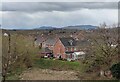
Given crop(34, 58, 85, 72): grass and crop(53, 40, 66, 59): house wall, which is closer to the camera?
crop(34, 58, 85, 72): grass

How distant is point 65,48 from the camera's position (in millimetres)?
38219

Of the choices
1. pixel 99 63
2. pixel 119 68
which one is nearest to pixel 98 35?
pixel 99 63

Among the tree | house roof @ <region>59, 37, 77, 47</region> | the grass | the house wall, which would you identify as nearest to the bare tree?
the tree

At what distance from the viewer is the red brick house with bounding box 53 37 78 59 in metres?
37.9

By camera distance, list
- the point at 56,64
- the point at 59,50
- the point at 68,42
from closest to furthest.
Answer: the point at 56,64
the point at 59,50
the point at 68,42

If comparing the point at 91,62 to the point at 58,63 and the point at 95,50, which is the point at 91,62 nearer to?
the point at 95,50

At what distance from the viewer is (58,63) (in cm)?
2833

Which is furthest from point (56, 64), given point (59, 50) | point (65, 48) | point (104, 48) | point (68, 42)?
point (68, 42)

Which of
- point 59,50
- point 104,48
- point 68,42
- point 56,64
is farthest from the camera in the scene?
point 68,42

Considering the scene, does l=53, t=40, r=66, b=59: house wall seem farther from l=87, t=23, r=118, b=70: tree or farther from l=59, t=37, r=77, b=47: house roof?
l=87, t=23, r=118, b=70: tree

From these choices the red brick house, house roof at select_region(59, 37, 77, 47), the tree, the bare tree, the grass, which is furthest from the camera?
house roof at select_region(59, 37, 77, 47)

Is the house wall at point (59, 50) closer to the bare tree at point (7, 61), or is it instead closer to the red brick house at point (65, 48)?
the red brick house at point (65, 48)

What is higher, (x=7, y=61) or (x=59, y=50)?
(x=7, y=61)

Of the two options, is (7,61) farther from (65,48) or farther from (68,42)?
(68,42)
